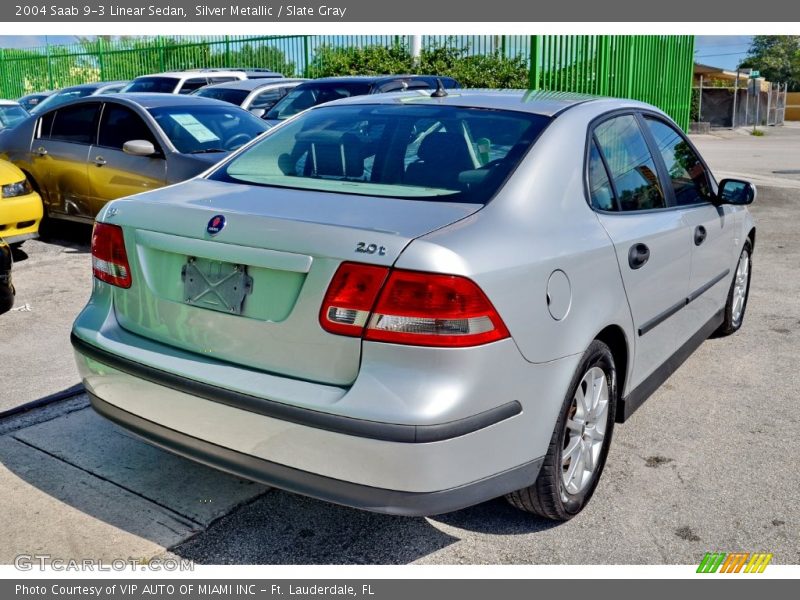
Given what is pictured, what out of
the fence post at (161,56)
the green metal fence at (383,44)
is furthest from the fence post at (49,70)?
the fence post at (161,56)

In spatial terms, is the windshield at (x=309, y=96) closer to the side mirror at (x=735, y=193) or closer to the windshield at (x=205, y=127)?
the windshield at (x=205, y=127)

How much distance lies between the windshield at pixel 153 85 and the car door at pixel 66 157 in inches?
286

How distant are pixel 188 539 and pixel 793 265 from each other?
6.64 meters

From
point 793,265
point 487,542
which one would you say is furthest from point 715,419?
point 793,265

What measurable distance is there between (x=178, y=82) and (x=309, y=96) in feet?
16.6

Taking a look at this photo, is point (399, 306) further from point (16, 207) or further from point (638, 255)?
point (16, 207)

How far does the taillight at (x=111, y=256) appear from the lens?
3162 mm

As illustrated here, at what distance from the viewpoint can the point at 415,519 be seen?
334 cm

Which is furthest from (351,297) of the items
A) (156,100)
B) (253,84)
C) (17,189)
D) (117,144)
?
(253,84)

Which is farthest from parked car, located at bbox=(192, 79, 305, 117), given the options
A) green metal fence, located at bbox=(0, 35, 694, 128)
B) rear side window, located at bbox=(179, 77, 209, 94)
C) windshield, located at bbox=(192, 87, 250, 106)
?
green metal fence, located at bbox=(0, 35, 694, 128)

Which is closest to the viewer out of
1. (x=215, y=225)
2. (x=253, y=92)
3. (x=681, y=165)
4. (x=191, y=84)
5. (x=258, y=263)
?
(x=258, y=263)

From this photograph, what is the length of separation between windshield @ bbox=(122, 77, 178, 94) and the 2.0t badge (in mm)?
13728

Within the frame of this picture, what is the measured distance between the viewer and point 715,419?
4.36m

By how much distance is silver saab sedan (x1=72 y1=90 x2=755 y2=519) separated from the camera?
8.44 feet
